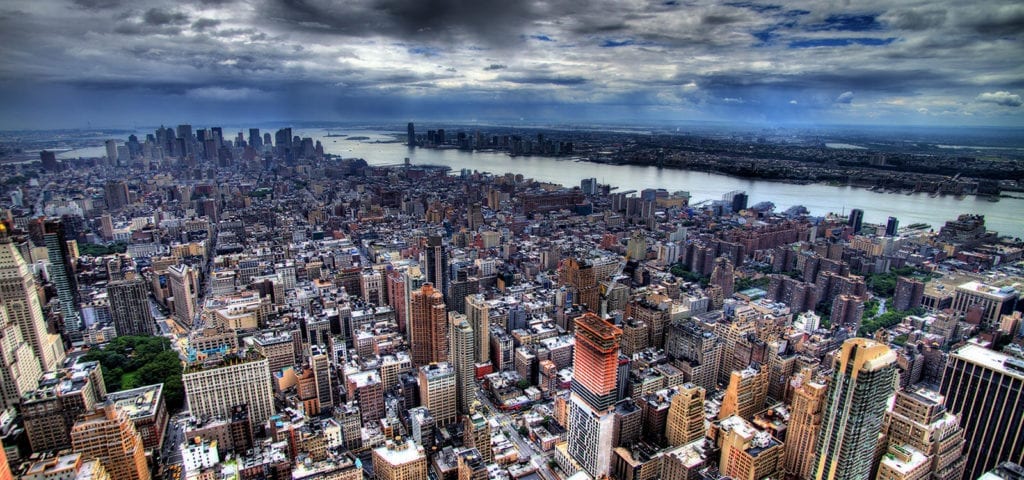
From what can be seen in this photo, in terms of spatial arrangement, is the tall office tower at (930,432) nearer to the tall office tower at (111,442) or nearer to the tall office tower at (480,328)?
the tall office tower at (480,328)

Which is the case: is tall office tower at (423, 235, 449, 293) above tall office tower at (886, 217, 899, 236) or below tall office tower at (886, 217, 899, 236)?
below

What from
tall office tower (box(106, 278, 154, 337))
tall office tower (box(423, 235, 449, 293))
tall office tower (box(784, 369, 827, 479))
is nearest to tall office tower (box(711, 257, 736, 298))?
tall office tower (box(784, 369, 827, 479))

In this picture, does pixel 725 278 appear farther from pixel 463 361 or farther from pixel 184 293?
pixel 184 293

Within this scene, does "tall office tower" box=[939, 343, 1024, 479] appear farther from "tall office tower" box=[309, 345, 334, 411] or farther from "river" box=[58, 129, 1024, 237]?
"tall office tower" box=[309, 345, 334, 411]

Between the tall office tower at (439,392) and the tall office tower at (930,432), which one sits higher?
the tall office tower at (930,432)

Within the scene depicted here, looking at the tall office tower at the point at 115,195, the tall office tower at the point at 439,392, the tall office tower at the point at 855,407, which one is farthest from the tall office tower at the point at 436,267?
the tall office tower at the point at 115,195

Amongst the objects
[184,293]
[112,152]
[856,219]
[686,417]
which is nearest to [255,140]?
[112,152]
